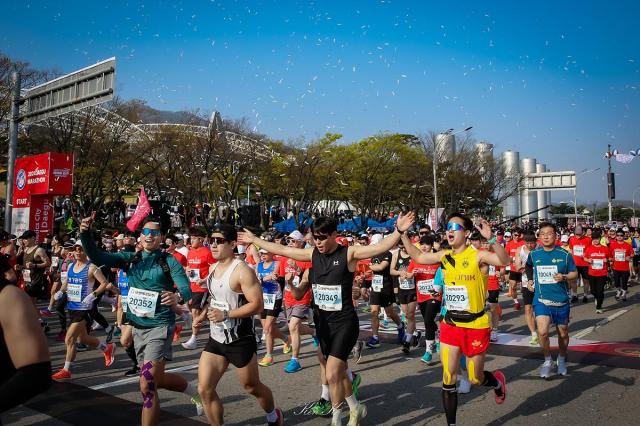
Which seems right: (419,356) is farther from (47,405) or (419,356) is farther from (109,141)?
(109,141)

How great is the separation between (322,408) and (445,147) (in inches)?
1675

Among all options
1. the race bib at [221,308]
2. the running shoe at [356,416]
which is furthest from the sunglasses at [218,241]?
the running shoe at [356,416]

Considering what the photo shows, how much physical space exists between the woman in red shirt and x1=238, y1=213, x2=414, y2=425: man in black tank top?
35.1ft

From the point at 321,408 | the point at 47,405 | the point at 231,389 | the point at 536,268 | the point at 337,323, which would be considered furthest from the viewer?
the point at 536,268

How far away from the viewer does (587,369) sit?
740 cm

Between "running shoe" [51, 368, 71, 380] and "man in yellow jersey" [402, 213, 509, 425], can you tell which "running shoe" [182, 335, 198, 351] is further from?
"man in yellow jersey" [402, 213, 509, 425]

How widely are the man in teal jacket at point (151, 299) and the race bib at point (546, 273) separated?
4896 mm

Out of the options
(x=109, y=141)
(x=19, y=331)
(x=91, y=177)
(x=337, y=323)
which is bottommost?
(x=337, y=323)

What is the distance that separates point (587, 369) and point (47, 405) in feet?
23.5

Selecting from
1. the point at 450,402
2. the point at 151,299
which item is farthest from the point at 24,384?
the point at 450,402

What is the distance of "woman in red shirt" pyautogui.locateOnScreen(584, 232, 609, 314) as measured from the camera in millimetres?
13406

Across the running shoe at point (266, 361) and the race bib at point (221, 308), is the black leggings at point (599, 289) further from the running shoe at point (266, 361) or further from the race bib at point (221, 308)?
the race bib at point (221, 308)

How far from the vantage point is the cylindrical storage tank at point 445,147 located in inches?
1704

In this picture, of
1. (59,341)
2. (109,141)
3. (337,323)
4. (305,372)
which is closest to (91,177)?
(109,141)
